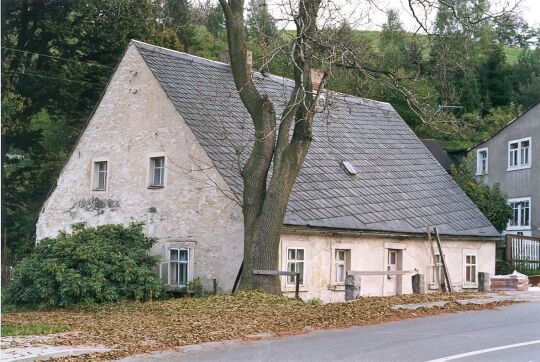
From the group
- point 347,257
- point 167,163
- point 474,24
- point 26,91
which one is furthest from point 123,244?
point 26,91

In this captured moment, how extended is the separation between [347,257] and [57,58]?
20.4m

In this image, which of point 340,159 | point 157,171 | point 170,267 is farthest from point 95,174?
point 340,159

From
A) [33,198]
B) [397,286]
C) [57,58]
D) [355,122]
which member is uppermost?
[57,58]

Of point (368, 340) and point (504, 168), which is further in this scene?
point (504, 168)

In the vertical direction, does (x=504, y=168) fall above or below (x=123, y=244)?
above

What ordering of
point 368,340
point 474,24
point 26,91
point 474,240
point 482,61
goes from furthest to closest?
point 482,61, point 26,91, point 474,240, point 474,24, point 368,340

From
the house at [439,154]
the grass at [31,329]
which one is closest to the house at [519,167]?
the house at [439,154]

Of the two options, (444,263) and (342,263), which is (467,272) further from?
(342,263)

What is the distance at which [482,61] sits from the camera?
71188 mm

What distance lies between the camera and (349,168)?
28984 millimetres

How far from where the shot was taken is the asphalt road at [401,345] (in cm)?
1186

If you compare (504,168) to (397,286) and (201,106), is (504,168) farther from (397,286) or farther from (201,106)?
(201,106)

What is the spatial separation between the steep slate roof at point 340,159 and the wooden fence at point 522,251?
395 centimetres

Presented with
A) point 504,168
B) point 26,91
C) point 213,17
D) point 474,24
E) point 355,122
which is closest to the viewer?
point 474,24
